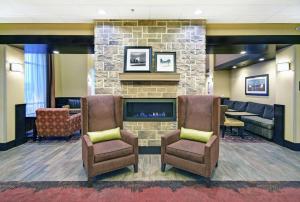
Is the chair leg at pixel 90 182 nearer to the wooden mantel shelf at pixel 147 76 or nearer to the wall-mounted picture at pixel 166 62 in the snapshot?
the wooden mantel shelf at pixel 147 76

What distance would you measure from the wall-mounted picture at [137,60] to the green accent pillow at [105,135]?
4.72 feet

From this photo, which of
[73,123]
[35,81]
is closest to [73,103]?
[35,81]

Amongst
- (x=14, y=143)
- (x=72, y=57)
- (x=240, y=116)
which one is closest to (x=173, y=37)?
(x=240, y=116)

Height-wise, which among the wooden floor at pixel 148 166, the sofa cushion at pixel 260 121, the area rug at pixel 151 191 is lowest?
the area rug at pixel 151 191

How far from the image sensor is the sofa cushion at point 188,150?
3.14m

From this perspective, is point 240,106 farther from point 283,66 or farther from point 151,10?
point 151,10

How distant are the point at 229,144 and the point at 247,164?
1546mm

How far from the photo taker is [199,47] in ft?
15.0

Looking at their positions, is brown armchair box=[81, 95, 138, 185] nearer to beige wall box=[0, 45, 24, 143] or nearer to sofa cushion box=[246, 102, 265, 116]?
beige wall box=[0, 45, 24, 143]

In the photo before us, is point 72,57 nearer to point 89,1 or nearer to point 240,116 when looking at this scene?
point 89,1

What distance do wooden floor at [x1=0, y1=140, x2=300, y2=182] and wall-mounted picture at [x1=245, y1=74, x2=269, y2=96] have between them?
3.11 metres

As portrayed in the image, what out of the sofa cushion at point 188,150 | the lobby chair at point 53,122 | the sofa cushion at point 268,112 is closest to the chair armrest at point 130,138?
the sofa cushion at point 188,150

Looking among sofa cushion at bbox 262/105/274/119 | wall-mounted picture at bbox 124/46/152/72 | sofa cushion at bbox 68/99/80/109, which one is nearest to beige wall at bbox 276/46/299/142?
sofa cushion at bbox 262/105/274/119

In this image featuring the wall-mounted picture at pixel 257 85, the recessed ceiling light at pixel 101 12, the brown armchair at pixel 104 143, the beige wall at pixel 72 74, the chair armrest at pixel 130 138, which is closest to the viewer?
the brown armchair at pixel 104 143
